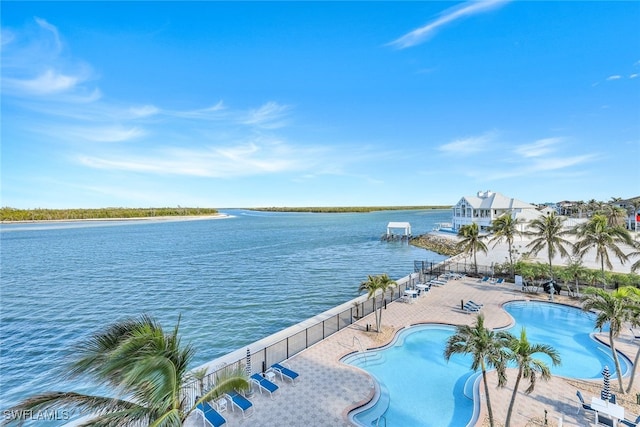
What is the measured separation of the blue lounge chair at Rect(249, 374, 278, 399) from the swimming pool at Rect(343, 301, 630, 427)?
2852 mm

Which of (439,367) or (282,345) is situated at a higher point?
(282,345)

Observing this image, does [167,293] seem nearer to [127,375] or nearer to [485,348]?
[127,375]

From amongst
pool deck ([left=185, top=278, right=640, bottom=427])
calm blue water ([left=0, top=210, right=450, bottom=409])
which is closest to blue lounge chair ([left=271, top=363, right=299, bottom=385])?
pool deck ([left=185, top=278, right=640, bottom=427])

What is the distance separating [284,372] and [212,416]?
305 cm

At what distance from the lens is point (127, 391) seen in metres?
5.04

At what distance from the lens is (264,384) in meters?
11.2

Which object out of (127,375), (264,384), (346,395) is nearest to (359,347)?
(346,395)

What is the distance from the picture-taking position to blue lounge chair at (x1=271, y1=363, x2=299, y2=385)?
1179cm

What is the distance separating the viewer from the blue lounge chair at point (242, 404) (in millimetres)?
9938

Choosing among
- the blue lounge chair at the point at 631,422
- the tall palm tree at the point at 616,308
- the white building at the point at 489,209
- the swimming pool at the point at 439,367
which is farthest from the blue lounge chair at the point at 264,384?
the white building at the point at 489,209

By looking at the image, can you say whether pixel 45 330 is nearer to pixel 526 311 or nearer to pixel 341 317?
pixel 341 317

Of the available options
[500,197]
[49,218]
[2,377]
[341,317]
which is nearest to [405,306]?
[341,317]

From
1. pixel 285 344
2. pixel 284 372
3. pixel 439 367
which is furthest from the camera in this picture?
pixel 285 344

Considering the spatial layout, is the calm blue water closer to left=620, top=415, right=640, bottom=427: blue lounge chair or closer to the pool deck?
the pool deck
